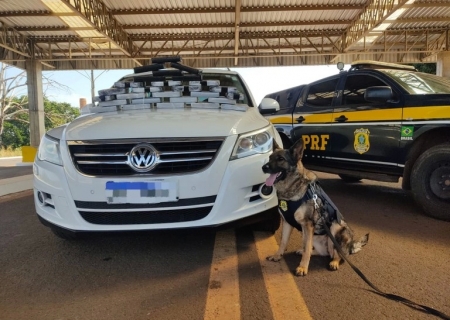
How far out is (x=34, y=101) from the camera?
1560 centimetres

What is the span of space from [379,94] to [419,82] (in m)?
0.59

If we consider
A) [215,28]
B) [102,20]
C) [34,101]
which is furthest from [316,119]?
[34,101]

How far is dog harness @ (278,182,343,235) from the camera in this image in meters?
2.51

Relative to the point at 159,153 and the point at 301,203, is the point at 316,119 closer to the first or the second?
the point at 301,203

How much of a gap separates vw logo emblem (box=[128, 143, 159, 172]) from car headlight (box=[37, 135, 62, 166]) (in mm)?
589

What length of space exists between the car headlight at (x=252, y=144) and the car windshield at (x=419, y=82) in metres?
2.28

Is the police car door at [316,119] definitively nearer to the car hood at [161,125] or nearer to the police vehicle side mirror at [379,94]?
the police vehicle side mirror at [379,94]

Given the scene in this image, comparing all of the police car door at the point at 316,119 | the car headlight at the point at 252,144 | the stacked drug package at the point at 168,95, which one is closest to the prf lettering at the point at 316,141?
the police car door at the point at 316,119

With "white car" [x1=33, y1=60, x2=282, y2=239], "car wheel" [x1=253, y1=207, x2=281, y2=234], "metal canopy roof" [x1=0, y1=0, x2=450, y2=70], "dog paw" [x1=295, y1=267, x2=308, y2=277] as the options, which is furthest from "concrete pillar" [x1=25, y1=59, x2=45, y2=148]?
"dog paw" [x1=295, y1=267, x2=308, y2=277]

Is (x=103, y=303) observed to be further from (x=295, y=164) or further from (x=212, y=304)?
(x=295, y=164)

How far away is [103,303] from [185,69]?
2968mm

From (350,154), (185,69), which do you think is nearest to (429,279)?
(350,154)

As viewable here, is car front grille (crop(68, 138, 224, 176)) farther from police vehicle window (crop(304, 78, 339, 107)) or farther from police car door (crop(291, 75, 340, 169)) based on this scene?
police vehicle window (crop(304, 78, 339, 107))

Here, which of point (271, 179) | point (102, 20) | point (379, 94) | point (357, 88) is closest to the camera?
point (271, 179)
